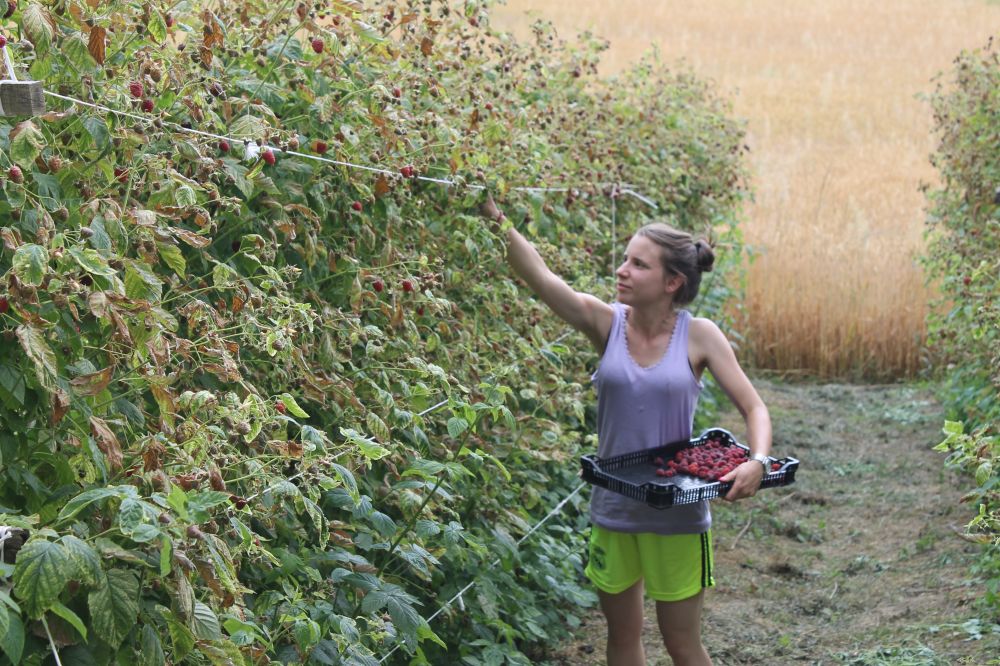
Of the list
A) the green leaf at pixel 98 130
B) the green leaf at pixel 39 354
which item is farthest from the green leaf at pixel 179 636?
the green leaf at pixel 98 130

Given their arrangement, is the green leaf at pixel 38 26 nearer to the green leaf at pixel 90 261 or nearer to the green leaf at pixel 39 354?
the green leaf at pixel 90 261

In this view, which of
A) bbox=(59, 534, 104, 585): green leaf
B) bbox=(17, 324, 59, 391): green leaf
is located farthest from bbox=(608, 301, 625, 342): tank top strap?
bbox=(59, 534, 104, 585): green leaf

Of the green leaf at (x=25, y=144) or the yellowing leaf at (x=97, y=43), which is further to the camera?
the yellowing leaf at (x=97, y=43)

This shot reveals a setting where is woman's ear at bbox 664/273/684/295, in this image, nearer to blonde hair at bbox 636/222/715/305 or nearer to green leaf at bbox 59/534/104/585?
blonde hair at bbox 636/222/715/305

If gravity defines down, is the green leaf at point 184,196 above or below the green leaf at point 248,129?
below

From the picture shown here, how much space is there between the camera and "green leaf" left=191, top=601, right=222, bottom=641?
212 cm

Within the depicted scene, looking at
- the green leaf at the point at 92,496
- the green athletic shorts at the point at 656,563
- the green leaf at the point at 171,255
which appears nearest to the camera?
the green leaf at the point at 92,496

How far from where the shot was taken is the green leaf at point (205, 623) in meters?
2.12

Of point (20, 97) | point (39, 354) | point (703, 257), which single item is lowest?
point (703, 257)

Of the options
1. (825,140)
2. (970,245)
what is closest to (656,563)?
(970,245)

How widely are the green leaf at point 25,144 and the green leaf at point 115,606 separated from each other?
0.73 meters

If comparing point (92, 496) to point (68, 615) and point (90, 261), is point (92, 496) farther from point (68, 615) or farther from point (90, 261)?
point (90, 261)

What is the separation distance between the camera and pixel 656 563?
3863 mm

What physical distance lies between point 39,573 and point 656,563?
237 cm
